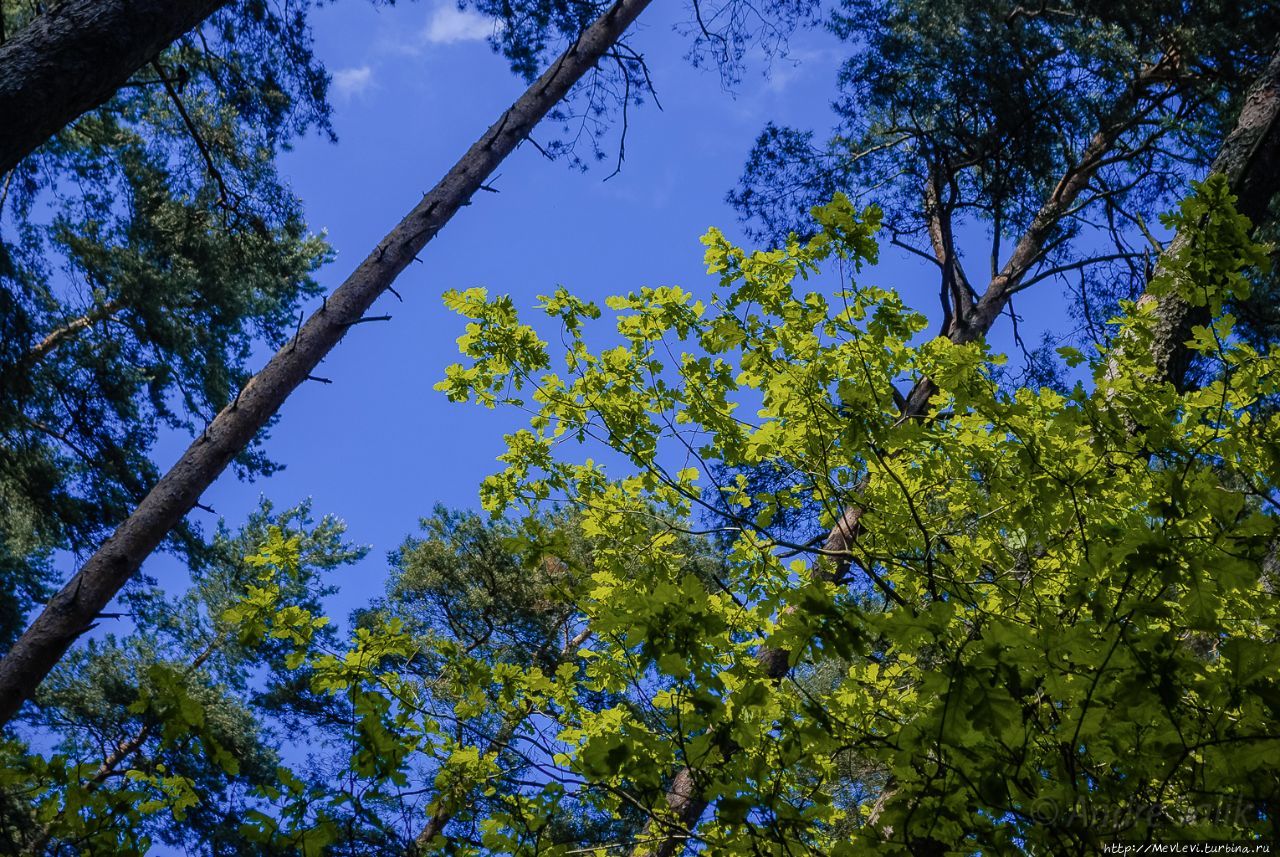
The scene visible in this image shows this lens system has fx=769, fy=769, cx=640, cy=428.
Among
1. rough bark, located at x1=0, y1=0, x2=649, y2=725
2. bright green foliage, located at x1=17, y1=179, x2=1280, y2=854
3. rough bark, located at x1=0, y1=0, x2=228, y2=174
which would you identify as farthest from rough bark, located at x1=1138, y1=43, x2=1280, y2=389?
rough bark, located at x1=0, y1=0, x2=228, y2=174

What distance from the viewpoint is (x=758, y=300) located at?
2934 mm

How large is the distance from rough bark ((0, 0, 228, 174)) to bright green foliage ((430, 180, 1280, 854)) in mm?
1525

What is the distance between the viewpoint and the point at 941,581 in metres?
2.64

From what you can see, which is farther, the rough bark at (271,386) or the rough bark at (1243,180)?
the rough bark at (1243,180)

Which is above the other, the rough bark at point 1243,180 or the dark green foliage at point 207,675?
the rough bark at point 1243,180

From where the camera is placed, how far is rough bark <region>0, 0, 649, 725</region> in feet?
11.2

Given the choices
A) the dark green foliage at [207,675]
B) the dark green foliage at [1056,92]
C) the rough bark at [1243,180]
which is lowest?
the dark green foliage at [207,675]

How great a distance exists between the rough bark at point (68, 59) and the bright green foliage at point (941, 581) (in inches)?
60.0

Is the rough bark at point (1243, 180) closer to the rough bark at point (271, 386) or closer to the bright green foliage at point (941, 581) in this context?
the bright green foliage at point (941, 581)

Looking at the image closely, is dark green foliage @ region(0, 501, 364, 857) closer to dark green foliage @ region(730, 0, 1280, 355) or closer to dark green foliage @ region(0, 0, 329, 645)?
dark green foliage @ region(0, 0, 329, 645)

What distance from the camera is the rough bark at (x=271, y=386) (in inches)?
134

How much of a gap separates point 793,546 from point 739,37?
240 inches

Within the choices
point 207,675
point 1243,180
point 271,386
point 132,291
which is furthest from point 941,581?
point 207,675

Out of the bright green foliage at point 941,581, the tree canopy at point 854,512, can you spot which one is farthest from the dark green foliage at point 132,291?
the bright green foliage at point 941,581
